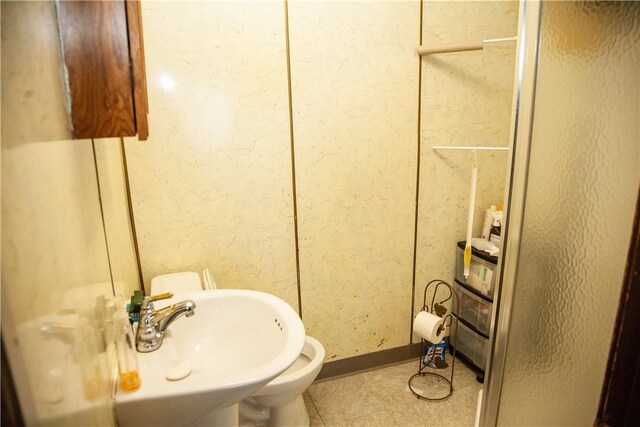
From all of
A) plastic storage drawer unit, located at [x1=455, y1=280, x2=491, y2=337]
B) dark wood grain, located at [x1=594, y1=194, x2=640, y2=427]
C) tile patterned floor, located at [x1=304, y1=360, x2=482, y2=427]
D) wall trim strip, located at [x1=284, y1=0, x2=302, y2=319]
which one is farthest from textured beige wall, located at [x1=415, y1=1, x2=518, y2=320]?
dark wood grain, located at [x1=594, y1=194, x2=640, y2=427]

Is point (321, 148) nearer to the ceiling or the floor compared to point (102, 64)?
nearer to the floor

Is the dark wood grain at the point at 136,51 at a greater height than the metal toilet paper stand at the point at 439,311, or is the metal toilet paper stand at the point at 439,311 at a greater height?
the dark wood grain at the point at 136,51

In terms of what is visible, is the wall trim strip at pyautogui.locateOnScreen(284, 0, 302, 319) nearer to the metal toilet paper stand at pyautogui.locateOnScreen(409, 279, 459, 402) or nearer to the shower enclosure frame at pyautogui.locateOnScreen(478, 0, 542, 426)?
the metal toilet paper stand at pyautogui.locateOnScreen(409, 279, 459, 402)

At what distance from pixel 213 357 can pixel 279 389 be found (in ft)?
1.26

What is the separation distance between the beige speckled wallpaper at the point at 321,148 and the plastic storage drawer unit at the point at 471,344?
0.31 metres

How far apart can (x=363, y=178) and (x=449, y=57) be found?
2.51 feet

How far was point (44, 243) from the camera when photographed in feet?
1.57

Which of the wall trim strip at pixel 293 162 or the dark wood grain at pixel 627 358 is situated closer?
the dark wood grain at pixel 627 358

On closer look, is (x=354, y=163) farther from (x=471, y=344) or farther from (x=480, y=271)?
(x=471, y=344)

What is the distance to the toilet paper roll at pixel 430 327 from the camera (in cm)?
192

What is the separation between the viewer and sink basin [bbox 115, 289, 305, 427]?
845 mm

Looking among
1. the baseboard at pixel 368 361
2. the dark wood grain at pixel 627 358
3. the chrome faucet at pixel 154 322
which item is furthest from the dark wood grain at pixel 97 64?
the baseboard at pixel 368 361

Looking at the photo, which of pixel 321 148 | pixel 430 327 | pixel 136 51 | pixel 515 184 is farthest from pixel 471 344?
pixel 136 51

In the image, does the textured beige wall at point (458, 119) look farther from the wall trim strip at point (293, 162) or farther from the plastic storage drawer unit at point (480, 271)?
the wall trim strip at point (293, 162)
